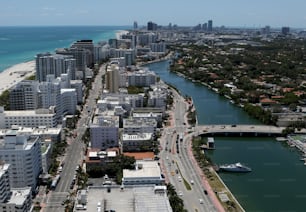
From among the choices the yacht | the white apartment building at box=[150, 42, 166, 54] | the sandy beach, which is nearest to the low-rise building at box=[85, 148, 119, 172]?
the yacht

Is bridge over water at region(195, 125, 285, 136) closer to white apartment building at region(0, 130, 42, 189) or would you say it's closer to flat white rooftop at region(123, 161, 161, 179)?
flat white rooftop at region(123, 161, 161, 179)

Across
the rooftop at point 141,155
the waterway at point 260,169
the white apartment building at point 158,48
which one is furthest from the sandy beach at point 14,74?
the rooftop at point 141,155

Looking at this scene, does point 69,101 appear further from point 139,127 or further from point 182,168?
point 182,168

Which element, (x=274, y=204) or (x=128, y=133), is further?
(x=128, y=133)

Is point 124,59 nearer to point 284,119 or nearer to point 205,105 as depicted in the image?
point 205,105

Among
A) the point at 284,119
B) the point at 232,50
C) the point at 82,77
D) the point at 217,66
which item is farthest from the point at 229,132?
the point at 232,50
